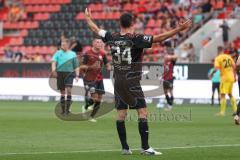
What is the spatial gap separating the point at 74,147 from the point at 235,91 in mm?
18364

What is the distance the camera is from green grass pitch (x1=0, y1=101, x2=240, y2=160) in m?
13.3

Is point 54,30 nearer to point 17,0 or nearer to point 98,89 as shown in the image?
point 17,0

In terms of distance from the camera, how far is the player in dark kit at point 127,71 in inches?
527

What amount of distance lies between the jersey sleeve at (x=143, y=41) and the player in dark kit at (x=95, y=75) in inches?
357

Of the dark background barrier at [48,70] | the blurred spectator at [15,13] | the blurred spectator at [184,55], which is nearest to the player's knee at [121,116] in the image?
the dark background barrier at [48,70]

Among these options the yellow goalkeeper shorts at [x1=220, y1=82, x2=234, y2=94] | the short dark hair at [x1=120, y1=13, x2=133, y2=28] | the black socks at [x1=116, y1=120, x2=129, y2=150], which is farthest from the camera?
the yellow goalkeeper shorts at [x1=220, y1=82, x2=234, y2=94]

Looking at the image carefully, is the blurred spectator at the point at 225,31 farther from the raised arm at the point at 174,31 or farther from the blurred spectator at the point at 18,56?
the raised arm at the point at 174,31

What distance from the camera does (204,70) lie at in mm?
33438

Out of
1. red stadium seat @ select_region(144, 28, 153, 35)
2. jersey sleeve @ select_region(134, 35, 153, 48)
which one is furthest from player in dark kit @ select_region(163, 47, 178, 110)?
jersey sleeve @ select_region(134, 35, 153, 48)

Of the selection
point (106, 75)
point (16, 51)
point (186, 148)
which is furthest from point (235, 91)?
point (186, 148)

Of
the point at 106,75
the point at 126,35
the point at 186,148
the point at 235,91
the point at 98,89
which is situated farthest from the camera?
the point at 106,75

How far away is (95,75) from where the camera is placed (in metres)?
23.1

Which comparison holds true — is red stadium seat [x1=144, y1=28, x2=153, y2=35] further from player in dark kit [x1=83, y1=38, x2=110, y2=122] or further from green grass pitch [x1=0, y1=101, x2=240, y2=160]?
player in dark kit [x1=83, y1=38, x2=110, y2=122]

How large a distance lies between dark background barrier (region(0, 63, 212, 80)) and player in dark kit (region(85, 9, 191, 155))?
19.4 m
